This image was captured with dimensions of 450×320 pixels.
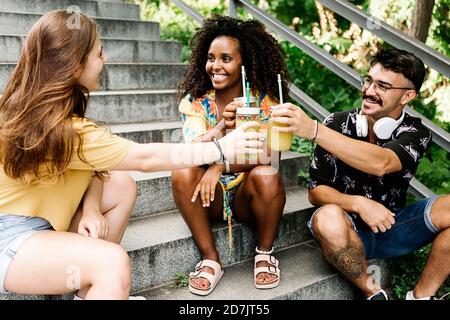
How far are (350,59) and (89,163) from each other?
353cm

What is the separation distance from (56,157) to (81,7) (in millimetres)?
3600

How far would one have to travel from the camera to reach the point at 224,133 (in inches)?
93.6

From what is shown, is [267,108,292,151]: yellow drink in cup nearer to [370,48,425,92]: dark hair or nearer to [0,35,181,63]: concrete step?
[370,48,425,92]: dark hair

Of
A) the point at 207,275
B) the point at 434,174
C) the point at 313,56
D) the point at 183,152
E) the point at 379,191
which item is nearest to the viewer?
the point at 183,152

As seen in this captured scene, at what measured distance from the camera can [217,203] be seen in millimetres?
2430

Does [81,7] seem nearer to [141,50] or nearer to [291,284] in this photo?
[141,50]

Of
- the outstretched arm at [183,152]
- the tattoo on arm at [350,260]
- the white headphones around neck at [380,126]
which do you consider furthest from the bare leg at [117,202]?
the white headphones around neck at [380,126]

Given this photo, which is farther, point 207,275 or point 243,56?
point 243,56

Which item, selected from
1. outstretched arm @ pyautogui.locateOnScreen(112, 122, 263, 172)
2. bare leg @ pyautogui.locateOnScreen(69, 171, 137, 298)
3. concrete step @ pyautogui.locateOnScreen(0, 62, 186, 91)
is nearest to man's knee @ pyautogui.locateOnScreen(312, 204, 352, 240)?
outstretched arm @ pyautogui.locateOnScreen(112, 122, 263, 172)

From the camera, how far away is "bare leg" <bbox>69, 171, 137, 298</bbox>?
2.05 meters

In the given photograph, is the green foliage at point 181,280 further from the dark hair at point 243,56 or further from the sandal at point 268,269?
the dark hair at point 243,56

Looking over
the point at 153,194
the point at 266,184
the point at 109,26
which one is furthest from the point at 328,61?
the point at 109,26

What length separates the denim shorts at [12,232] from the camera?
1.57 metres

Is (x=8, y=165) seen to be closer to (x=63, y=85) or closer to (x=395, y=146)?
(x=63, y=85)
